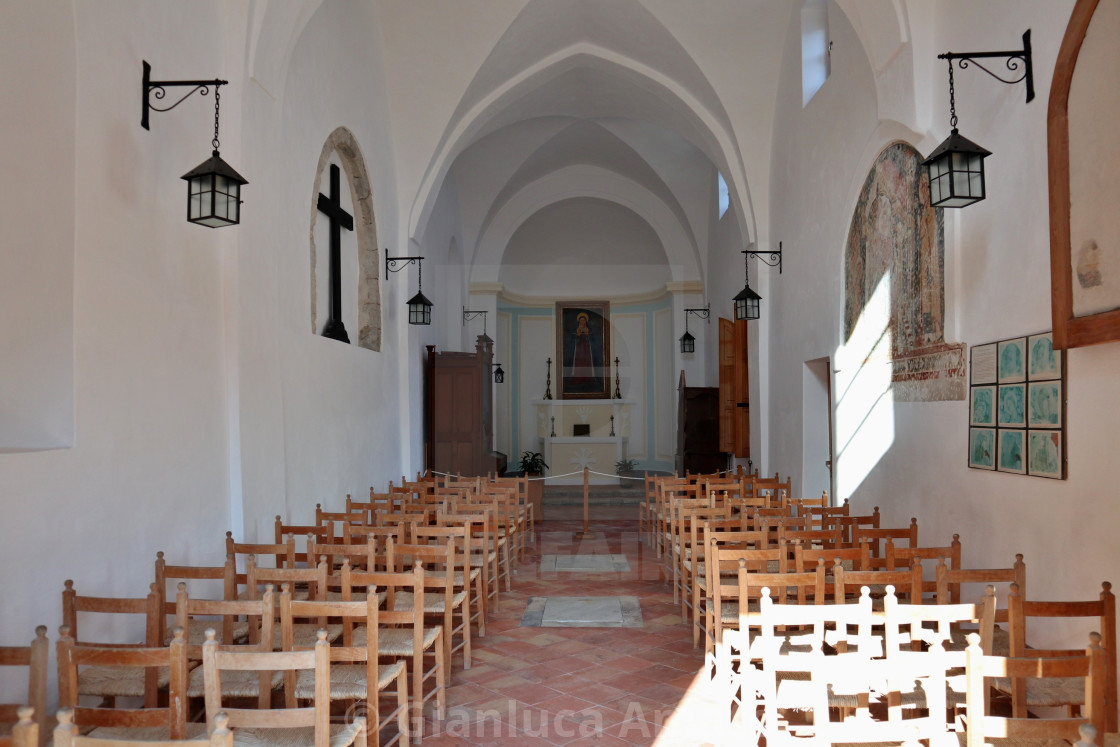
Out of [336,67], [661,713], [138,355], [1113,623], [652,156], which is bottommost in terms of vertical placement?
[661,713]

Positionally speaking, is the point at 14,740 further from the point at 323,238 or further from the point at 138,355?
the point at 323,238

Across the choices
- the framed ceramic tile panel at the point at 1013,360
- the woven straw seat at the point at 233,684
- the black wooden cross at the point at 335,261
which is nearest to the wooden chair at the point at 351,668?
the woven straw seat at the point at 233,684

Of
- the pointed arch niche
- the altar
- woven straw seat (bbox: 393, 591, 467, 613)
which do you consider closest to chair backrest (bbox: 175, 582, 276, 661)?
woven straw seat (bbox: 393, 591, 467, 613)

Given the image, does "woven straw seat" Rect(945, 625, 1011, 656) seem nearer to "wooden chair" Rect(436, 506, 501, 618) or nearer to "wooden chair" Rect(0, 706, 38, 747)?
"wooden chair" Rect(436, 506, 501, 618)

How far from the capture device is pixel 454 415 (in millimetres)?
12297

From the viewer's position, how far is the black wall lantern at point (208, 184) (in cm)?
445

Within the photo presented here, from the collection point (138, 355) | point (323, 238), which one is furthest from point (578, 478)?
point (138, 355)

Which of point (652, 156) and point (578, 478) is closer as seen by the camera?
point (652, 156)

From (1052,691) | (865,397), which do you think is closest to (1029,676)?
(1052,691)

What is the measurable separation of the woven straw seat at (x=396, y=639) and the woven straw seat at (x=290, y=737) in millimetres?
866

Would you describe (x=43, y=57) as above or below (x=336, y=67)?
below

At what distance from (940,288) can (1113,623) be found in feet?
9.46

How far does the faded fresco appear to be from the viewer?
5559 mm

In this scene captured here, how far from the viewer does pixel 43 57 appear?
3.86 metres
